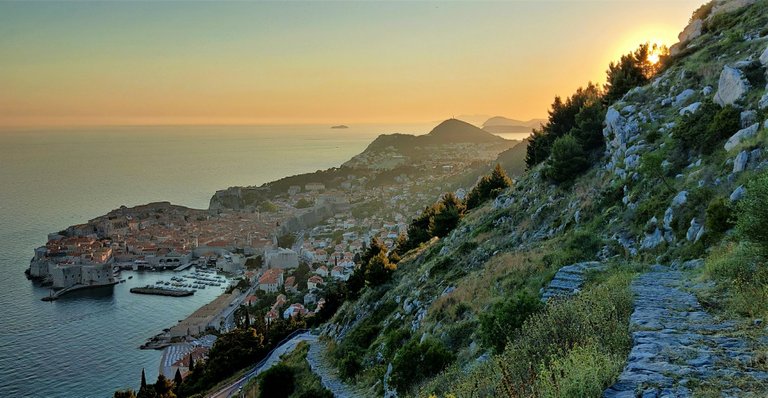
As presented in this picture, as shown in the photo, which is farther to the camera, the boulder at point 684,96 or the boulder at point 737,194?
the boulder at point 684,96

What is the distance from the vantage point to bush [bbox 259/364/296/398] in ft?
46.8

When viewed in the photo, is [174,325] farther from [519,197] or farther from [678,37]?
[678,37]

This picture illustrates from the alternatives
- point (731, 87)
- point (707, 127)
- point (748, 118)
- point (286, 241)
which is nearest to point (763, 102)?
point (748, 118)

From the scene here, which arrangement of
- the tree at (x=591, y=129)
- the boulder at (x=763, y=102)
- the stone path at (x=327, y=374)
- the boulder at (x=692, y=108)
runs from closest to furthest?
the boulder at (x=763, y=102), the boulder at (x=692, y=108), the stone path at (x=327, y=374), the tree at (x=591, y=129)

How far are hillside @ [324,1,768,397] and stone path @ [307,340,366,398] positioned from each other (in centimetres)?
37

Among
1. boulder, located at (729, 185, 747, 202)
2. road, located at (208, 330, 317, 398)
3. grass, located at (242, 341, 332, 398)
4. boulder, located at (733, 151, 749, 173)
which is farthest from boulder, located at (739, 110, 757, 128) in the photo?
road, located at (208, 330, 317, 398)

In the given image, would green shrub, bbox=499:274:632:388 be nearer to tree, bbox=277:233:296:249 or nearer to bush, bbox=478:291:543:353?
bush, bbox=478:291:543:353

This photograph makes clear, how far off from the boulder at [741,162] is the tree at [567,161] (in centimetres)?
884

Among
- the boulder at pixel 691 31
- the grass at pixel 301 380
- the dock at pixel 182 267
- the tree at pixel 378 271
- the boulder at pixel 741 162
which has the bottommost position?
the dock at pixel 182 267

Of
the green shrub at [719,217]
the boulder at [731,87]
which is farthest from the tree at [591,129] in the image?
the green shrub at [719,217]

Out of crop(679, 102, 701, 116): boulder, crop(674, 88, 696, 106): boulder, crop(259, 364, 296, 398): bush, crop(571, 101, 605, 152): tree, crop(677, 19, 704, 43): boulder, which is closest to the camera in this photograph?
crop(679, 102, 701, 116): boulder

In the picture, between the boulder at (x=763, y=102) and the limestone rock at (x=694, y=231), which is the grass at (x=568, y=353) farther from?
the boulder at (x=763, y=102)

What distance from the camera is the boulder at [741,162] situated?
8.29 metres

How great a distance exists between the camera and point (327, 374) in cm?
1431
